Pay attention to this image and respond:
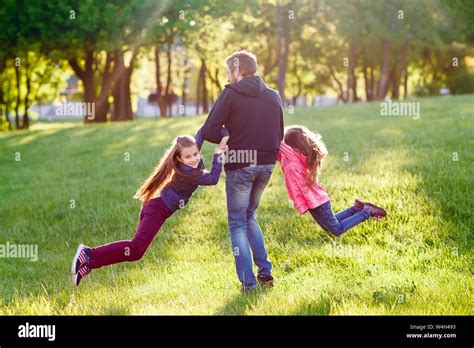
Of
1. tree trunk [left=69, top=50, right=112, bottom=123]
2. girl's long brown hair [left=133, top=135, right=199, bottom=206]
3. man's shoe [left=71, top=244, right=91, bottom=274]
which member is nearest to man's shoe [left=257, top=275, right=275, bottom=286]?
girl's long brown hair [left=133, top=135, right=199, bottom=206]

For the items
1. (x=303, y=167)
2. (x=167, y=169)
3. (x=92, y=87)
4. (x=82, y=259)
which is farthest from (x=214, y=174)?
(x=92, y=87)

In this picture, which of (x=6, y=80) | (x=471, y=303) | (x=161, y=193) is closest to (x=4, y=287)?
(x=161, y=193)

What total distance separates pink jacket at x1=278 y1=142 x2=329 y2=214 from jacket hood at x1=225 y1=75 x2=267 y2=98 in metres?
0.86

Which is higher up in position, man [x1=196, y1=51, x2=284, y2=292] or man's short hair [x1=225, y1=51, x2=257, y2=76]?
man's short hair [x1=225, y1=51, x2=257, y2=76]

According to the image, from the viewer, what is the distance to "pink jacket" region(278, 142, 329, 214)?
21.8 feet

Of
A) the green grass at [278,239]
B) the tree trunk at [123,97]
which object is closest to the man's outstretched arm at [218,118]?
the green grass at [278,239]

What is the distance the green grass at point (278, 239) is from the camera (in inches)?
242

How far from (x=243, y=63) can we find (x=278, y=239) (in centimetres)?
342

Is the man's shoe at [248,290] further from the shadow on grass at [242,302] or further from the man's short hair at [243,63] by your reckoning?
the man's short hair at [243,63]

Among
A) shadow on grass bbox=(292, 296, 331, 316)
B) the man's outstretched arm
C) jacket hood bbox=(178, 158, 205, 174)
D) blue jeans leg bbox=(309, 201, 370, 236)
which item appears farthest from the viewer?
blue jeans leg bbox=(309, 201, 370, 236)

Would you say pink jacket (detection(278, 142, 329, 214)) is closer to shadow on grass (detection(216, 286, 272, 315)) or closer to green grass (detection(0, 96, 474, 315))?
green grass (detection(0, 96, 474, 315))

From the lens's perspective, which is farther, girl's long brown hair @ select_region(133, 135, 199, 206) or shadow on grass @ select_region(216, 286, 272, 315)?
girl's long brown hair @ select_region(133, 135, 199, 206)

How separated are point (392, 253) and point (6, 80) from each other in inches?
1533

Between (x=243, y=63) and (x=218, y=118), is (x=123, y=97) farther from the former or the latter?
(x=218, y=118)
